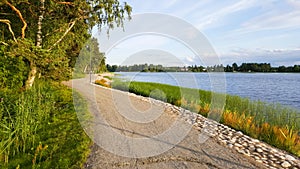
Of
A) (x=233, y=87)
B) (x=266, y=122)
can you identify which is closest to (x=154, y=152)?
(x=266, y=122)

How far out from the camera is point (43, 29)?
9.53 meters

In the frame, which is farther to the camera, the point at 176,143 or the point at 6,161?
the point at 176,143

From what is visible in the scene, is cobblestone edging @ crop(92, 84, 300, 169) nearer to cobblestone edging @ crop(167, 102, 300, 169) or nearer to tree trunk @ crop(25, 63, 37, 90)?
cobblestone edging @ crop(167, 102, 300, 169)

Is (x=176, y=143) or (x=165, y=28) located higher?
(x=165, y=28)

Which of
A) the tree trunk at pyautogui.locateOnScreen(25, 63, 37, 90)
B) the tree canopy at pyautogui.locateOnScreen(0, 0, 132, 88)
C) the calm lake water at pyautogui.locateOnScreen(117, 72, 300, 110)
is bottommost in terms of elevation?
the calm lake water at pyautogui.locateOnScreen(117, 72, 300, 110)

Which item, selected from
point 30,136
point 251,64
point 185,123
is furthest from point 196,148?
point 251,64

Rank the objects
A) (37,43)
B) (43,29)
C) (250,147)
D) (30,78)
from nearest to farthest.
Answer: (250,147) < (37,43) < (30,78) < (43,29)

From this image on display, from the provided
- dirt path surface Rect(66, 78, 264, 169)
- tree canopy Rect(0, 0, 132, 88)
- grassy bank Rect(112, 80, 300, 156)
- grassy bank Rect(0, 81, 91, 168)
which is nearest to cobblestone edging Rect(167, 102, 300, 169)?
dirt path surface Rect(66, 78, 264, 169)

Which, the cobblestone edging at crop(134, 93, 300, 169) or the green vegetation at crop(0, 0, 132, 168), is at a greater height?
the green vegetation at crop(0, 0, 132, 168)

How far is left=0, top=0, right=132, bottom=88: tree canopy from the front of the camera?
756 centimetres

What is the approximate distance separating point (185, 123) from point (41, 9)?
261 inches

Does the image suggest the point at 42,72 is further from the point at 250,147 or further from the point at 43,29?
the point at 250,147

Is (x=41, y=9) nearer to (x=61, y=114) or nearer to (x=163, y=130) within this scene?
(x=61, y=114)

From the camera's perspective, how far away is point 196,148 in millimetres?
4500
